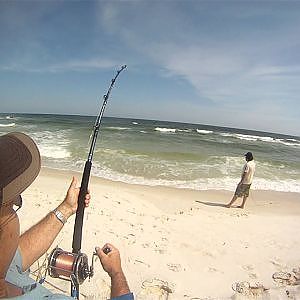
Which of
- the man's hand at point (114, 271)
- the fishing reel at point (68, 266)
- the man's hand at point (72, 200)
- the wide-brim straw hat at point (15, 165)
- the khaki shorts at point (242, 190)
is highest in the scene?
the wide-brim straw hat at point (15, 165)

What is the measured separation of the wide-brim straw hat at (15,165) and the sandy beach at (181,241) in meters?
2.53

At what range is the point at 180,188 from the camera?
9.61 m

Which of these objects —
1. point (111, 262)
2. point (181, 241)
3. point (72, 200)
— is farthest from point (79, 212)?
point (181, 241)

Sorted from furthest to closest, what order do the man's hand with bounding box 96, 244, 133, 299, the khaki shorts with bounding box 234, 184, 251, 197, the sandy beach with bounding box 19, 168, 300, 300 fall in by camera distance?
1. the khaki shorts with bounding box 234, 184, 251, 197
2. the sandy beach with bounding box 19, 168, 300, 300
3. the man's hand with bounding box 96, 244, 133, 299

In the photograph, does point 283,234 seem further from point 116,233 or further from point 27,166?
point 27,166

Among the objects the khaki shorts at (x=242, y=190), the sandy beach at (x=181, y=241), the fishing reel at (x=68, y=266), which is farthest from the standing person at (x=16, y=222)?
the khaki shorts at (x=242, y=190)

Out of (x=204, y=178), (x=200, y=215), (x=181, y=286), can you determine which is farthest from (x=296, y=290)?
(x=204, y=178)

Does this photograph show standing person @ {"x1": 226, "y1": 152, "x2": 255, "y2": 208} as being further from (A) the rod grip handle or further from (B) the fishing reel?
(B) the fishing reel

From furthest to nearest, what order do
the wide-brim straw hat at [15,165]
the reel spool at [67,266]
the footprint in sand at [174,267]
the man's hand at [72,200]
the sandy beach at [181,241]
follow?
the footprint in sand at [174,267], the sandy beach at [181,241], the man's hand at [72,200], the reel spool at [67,266], the wide-brim straw hat at [15,165]

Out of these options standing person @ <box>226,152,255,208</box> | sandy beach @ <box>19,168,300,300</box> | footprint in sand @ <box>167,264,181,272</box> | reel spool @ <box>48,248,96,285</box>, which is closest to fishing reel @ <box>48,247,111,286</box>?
reel spool @ <box>48,248,96,285</box>

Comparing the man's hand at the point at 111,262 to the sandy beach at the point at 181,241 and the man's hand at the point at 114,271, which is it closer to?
the man's hand at the point at 114,271

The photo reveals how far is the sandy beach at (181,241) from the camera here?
3.65 metres

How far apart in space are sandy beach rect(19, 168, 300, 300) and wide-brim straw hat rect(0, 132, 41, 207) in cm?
253

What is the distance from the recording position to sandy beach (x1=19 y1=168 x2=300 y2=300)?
144 inches
